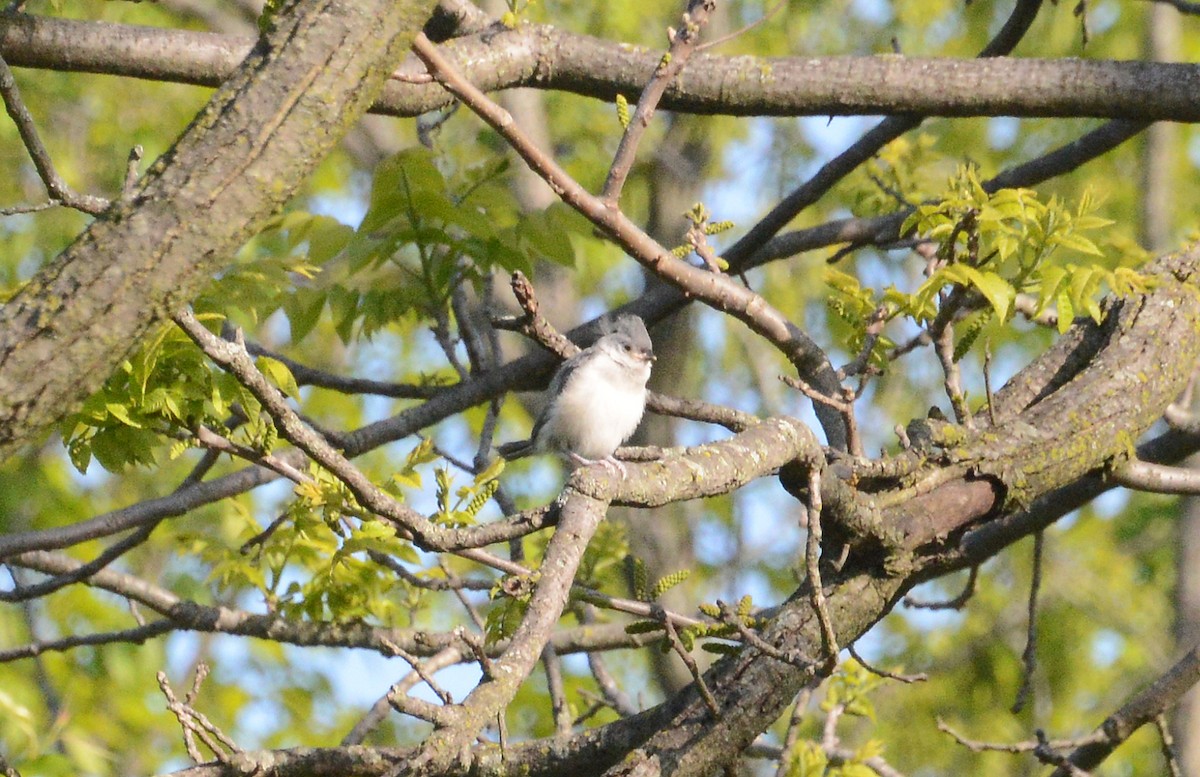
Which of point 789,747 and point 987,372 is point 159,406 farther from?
point 789,747

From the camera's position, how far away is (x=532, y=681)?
28.0 feet

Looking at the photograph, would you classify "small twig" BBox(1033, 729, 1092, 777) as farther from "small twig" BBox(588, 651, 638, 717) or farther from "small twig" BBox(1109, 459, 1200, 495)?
"small twig" BBox(588, 651, 638, 717)

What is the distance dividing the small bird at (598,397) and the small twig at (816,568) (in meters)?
2.24

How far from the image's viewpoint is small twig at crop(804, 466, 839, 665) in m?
2.50

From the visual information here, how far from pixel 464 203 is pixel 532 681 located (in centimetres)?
487

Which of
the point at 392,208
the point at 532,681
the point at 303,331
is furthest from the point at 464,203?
the point at 532,681

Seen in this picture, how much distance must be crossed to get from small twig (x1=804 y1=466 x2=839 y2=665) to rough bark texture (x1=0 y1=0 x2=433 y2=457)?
1242 millimetres

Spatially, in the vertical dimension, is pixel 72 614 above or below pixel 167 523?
above

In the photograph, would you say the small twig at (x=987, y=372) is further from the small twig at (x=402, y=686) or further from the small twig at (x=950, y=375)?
the small twig at (x=402, y=686)

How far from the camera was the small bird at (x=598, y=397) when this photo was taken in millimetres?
4910

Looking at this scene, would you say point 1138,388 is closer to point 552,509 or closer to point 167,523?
point 552,509

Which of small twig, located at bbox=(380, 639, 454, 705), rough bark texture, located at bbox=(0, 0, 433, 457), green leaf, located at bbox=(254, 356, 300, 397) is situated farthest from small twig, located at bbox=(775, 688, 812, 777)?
rough bark texture, located at bbox=(0, 0, 433, 457)

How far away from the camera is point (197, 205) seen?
2.01 meters

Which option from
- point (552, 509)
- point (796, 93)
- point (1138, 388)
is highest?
point (796, 93)
